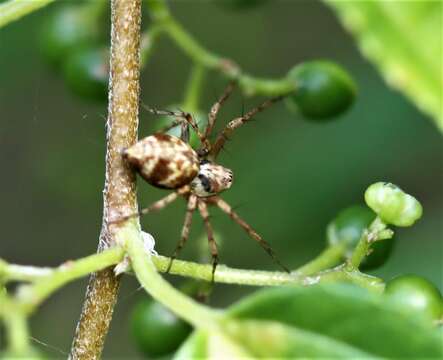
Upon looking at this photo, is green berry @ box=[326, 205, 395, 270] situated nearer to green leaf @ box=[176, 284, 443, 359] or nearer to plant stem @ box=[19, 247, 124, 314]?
plant stem @ box=[19, 247, 124, 314]

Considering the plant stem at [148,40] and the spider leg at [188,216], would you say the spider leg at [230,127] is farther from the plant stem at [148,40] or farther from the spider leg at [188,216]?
the plant stem at [148,40]

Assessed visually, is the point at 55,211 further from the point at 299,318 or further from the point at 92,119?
the point at 299,318

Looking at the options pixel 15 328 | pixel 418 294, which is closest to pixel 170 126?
pixel 418 294

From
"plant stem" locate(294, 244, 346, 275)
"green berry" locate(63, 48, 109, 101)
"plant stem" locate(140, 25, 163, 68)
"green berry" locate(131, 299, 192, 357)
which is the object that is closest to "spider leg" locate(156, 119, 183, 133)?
"plant stem" locate(140, 25, 163, 68)

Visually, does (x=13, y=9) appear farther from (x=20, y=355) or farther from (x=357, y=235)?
(x=357, y=235)

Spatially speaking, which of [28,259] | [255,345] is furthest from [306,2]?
[255,345]
